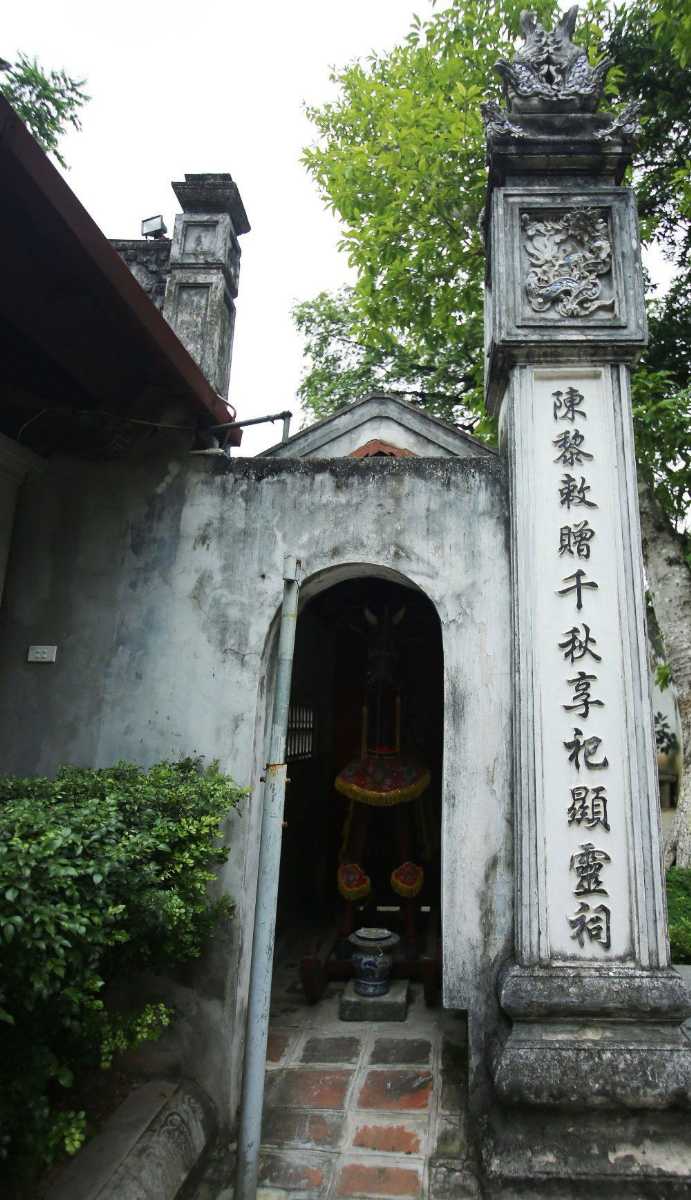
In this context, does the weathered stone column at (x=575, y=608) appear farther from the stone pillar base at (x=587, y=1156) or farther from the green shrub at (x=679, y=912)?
the green shrub at (x=679, y=912)

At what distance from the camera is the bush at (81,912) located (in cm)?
239

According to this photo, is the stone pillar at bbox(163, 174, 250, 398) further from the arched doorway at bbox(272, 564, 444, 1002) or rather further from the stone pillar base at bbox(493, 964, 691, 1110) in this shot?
the stone pillar base at bbox(493, 964, 691, 1110)

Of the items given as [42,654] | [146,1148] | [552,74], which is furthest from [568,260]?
[146,1148]

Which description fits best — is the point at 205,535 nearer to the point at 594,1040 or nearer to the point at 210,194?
the point at 594,1040

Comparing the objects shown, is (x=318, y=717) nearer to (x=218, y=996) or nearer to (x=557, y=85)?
(x=218, y=996)

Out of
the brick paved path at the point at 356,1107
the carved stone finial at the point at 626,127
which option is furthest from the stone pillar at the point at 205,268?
the brick paved path at the point at 356,1107

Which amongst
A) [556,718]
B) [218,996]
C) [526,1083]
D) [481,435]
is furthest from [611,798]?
[481,435]

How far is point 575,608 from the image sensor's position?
4.21 m

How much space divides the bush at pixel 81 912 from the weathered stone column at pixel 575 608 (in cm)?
172

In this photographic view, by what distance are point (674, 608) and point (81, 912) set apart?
25.3 feet

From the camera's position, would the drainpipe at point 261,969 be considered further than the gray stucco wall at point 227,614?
No

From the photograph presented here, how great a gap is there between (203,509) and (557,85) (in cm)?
363

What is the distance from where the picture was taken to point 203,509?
4770mm

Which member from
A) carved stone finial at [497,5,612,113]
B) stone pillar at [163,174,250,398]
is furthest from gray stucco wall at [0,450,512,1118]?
stone pillar at [163,174,250,398]
